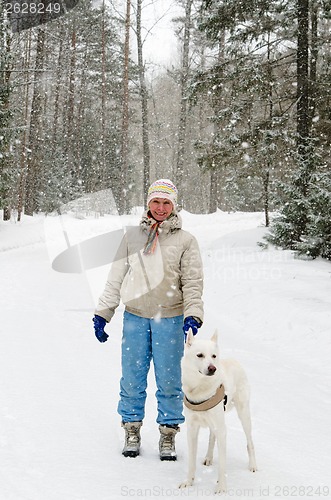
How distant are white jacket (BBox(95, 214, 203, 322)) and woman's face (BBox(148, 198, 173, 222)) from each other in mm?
54

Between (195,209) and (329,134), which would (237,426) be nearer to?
(329,134)

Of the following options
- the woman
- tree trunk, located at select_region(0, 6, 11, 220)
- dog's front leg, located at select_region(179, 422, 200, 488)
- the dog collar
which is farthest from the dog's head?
tree trunk, located at select_region(0, 6, 11, 220)

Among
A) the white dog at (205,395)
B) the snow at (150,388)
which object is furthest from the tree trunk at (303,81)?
the white dog at (205,395)

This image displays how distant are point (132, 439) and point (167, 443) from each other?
31 cm

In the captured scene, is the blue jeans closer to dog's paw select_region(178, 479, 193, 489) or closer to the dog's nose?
dog's paw select_region(178, 479, 193, 489)

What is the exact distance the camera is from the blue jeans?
4.09m

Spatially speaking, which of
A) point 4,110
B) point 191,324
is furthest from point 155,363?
point 4,110

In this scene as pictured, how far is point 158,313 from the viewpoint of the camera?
13.4 ft

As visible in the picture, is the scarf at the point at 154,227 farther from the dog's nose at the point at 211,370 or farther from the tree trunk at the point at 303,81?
the tree trunk at the point at 303,81

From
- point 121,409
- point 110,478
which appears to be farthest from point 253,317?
point 110,478

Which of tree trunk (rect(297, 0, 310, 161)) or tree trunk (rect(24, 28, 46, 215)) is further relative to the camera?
tree trunk (rect(24, 28, 46, 215))

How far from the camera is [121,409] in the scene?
4199mm

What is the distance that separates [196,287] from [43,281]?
28.5ft

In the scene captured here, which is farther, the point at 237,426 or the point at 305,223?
the point at 305,223
